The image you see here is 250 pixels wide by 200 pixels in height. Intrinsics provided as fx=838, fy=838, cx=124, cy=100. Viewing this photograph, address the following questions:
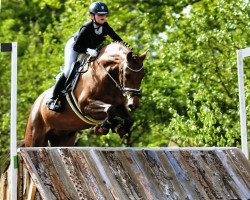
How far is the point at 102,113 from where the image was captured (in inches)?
415

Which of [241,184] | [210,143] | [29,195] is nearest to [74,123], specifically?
[241,184]

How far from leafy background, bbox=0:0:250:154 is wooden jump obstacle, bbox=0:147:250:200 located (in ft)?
22.3

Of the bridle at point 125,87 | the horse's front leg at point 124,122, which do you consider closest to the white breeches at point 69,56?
the bridle at point 125,87

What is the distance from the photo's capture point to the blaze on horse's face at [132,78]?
9.76 m

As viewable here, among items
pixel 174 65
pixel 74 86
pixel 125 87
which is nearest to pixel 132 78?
pixel 125 87

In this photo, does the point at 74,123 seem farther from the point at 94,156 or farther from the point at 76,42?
the point at 94,156

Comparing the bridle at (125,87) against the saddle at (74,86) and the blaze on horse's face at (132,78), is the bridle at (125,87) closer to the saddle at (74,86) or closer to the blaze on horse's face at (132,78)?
the blaze on horse's face at (132,78)

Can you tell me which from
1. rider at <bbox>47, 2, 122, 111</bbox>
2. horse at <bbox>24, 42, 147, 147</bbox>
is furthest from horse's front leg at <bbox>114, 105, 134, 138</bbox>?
rider at <bbox>47, 2, 122, 111</bbox>

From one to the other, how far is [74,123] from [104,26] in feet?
4.77

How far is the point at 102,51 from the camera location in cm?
1095

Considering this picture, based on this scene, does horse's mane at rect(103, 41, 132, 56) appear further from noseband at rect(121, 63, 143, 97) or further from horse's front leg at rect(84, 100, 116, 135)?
horse's front leg at rect(84, 100, 116, 135)

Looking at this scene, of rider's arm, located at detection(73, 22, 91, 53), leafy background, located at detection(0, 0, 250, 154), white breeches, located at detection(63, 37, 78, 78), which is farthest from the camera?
leafy background, located at detection(0, 0, 250, 154)

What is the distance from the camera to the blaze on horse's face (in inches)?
384

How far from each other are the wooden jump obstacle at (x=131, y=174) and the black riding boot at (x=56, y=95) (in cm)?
269
